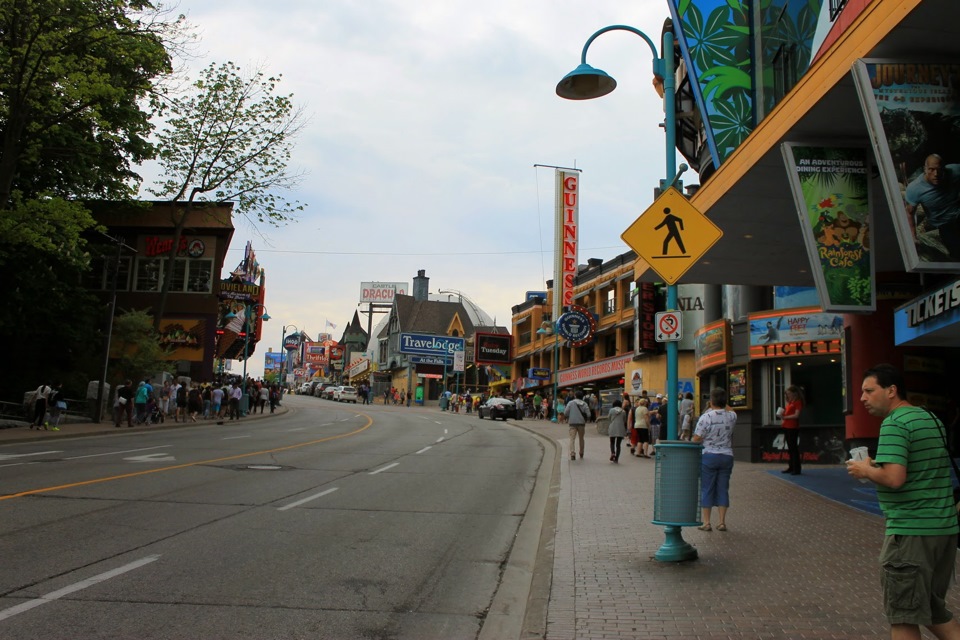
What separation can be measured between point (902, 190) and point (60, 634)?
8642 mm

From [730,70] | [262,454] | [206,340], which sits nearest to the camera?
[262,454]

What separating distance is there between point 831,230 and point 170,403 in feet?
105

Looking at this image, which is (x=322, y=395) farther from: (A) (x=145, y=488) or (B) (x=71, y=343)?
(A) (x=145, y=488)

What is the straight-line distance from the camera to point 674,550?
769 cm

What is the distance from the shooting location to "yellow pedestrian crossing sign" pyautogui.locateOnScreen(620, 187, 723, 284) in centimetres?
791

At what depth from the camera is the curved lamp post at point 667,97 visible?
779cm

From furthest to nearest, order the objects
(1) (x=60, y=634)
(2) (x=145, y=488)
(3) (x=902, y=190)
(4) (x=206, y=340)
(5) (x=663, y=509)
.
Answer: (4) (x=206, y=340), (2) (x=145, y=488), (3) (x=902, y=190), (5) (x=663, y=509), (1) (x=60, y=634)

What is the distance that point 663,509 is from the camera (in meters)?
7.70

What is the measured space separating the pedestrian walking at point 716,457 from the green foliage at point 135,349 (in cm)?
2909

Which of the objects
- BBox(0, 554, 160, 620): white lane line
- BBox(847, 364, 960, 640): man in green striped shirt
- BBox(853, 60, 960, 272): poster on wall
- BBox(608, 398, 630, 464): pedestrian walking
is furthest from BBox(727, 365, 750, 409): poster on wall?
BBox(847, 364, 960, 640): man in green striped shirt

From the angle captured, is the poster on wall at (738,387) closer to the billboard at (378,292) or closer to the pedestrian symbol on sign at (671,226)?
the pedestrian symbol on sign at (671,226)

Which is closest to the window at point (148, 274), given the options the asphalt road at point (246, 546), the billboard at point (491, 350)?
the asphalt road at point (246, 546)

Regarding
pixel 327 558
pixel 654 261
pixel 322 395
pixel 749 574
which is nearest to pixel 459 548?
pixel 327 558

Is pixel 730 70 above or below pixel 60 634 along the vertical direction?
above
